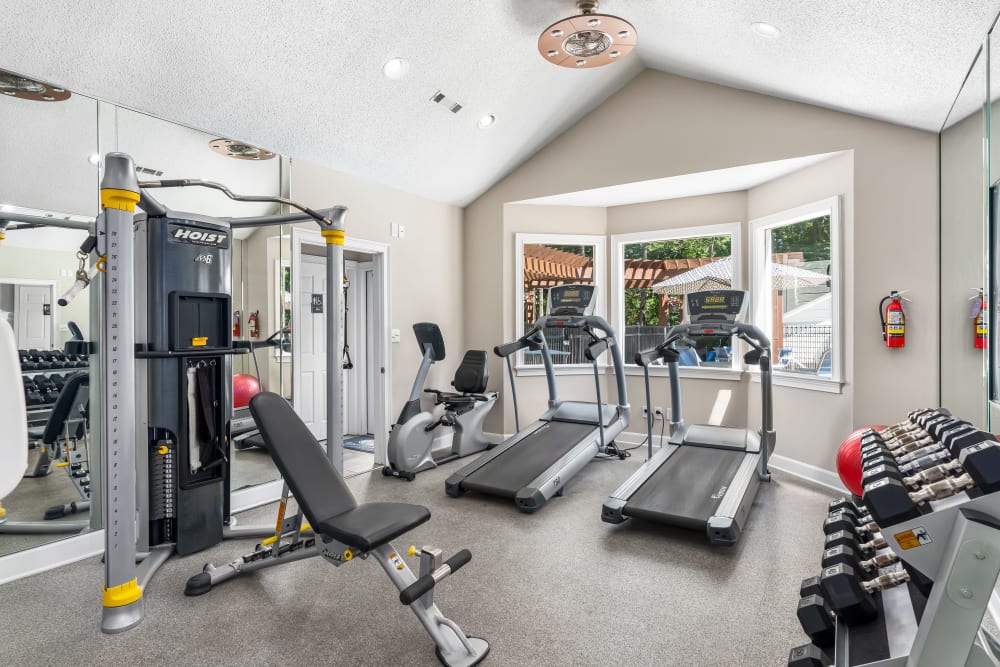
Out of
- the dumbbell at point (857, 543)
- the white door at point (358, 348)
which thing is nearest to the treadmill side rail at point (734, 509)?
the dumbbell at point (857, 543)

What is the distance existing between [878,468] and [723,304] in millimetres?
2847

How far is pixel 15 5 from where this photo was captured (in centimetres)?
246

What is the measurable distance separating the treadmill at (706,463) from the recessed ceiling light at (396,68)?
8.66ft

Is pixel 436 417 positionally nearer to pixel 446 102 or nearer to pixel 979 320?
pixel 446 102

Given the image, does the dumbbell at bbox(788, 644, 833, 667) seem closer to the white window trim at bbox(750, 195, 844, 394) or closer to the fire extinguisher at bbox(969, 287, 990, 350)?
the fire extinguisher at bbox(969, 287, 990, 350)

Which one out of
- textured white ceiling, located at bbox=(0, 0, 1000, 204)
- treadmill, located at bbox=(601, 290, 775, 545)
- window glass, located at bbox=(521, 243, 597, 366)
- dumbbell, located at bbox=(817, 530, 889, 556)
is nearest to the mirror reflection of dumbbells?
dumbbell, located at bbox=(817, 530, 889, 556)

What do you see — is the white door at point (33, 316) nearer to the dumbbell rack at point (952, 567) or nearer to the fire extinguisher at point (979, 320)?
the dumbbell rack at point (952, 567)

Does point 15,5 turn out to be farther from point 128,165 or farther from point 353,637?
point 353,637

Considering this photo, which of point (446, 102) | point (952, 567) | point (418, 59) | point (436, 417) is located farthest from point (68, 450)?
point (952, 567)

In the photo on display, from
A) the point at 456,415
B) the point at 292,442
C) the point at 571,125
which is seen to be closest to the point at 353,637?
the point at 292,442

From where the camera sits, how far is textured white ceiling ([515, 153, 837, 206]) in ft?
14.4

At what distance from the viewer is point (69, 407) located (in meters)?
3.08

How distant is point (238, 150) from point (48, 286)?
5.03ft

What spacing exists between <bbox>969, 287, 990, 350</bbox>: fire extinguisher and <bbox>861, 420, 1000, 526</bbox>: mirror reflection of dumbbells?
1591mm
